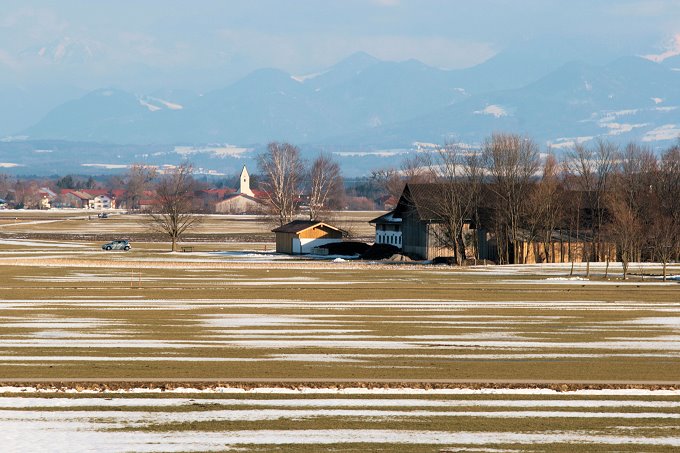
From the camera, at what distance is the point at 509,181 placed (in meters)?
108

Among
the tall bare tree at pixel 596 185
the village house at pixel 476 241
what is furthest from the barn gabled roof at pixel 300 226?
the tall bare tree at pixel 596 185

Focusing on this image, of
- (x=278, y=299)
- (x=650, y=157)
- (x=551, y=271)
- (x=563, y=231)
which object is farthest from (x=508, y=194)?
(x=278, y=299)

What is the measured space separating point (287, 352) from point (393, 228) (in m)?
88.2

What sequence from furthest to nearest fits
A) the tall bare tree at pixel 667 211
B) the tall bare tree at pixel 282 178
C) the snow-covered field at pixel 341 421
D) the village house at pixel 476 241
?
the tall bare tree at pixel 282 178, the village house at pixel 476 241, the tall bare tree at pixel 667 211, the snow-covered field at pixel 341 421

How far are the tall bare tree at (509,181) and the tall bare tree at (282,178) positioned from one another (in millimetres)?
35135

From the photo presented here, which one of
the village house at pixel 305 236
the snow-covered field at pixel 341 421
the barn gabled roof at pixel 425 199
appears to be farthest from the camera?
the village house at pixel 305 236

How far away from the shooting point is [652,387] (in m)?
26.6

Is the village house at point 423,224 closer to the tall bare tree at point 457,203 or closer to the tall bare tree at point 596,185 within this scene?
the tall bare tree at point 457,203

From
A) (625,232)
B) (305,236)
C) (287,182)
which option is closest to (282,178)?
(287,182)

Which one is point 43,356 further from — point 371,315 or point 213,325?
point 371,315

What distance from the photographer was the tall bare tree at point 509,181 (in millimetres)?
104062

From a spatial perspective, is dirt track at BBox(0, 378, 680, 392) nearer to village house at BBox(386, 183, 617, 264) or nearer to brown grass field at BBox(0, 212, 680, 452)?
brown grass field at BBox(0, 212, 680, 452)

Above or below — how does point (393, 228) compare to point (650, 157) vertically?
below

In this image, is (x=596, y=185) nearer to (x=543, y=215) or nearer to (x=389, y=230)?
(x=543, y=215)
